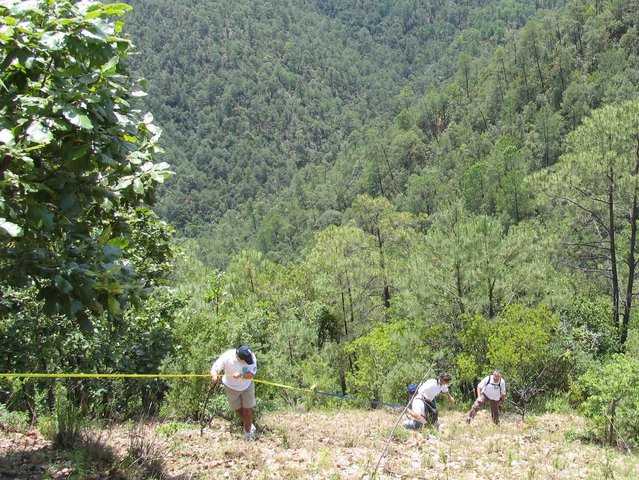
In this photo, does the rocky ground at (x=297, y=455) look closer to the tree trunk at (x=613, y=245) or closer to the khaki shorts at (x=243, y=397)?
the khaki shorts at (x=243, y=397)

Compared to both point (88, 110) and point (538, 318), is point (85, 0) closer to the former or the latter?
point (88, 110)

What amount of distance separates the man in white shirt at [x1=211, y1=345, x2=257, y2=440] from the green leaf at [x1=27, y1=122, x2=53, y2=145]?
14.7 ft

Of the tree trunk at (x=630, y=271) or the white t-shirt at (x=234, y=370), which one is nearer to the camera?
the white t-shirt at (x=234, y=370)

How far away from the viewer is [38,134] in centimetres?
285

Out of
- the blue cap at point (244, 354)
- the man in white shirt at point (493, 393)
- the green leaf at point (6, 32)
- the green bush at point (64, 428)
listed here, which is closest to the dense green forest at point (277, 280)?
the green leaf at point (6, 32)

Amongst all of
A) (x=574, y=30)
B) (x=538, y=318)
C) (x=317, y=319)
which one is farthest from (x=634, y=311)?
(x=574, y=30)

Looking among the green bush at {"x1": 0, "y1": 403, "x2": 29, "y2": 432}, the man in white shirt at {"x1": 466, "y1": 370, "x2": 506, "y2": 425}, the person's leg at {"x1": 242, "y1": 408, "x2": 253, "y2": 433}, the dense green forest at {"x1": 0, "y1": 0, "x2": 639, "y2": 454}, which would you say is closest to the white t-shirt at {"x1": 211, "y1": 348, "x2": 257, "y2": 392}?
the person's leg at {"x1": 242, "y1": 408, "x2": 253, "y2": 433}

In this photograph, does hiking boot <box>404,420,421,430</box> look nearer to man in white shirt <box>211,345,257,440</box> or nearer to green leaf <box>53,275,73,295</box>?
man in white shirt <box>211,345,257,440</box>

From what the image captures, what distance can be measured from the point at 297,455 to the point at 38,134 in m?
4.77

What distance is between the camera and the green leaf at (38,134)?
9.27 feet

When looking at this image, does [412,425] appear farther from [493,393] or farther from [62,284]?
[62,284]

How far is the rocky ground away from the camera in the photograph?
483 cm

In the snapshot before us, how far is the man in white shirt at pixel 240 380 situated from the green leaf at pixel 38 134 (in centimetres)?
449

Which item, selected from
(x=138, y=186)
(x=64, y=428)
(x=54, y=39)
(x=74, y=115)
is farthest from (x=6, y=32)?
(x=64, y=428)
